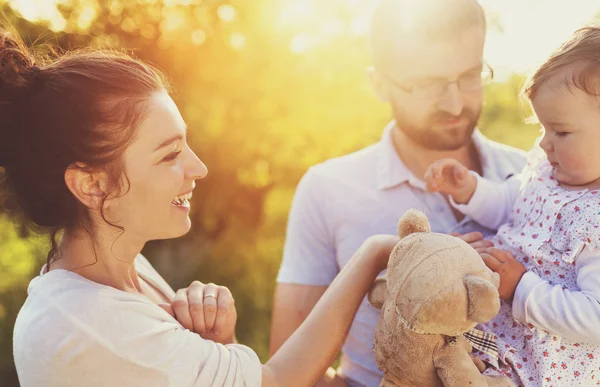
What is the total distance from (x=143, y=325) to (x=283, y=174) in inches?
110

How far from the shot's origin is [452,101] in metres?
2.15

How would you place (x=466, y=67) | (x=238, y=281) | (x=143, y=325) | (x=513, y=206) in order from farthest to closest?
(x=238, y=281) → (x=466, y=67) → (x=513, y=206) → (x=143, y=325)

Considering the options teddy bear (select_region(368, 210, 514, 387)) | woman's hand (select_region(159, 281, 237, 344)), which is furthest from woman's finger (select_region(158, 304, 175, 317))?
teddy bear (select_region(368, 210, 514, 387))

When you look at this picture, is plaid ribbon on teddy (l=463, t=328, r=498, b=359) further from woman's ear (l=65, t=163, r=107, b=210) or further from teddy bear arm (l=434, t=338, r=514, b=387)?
woman's ear (l=65, t=163, r=107, b=210)

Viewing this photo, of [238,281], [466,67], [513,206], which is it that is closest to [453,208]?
[513,206]

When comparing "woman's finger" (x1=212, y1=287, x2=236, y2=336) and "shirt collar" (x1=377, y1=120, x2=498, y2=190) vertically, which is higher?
"shirt collar" (x1=377, y1=120, x2=498, y2=190)

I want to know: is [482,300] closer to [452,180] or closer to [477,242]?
[477,242]

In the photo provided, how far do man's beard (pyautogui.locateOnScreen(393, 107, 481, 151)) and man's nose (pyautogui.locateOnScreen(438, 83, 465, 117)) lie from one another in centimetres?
3

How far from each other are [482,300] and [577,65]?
740mm

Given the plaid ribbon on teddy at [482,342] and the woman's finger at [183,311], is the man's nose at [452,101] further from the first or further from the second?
the woman's finger at [183,311]

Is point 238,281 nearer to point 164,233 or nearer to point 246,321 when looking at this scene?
point 246,321

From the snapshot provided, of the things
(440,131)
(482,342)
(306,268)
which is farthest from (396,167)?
(482,342)

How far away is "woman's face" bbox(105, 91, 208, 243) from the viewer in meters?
1.54

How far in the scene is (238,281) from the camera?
440 cm
